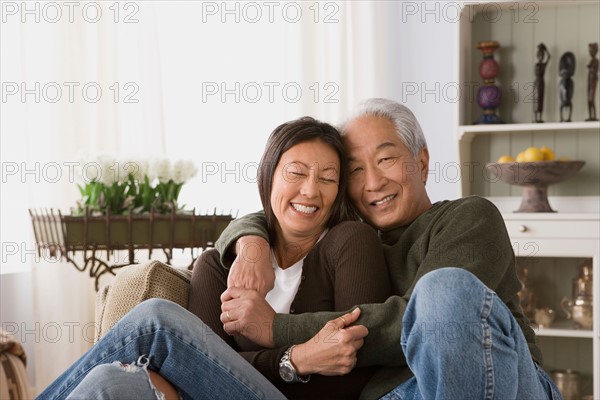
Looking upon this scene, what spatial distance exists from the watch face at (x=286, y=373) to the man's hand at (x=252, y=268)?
0.63 ft

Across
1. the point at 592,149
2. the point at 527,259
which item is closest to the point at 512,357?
the point at 527,259

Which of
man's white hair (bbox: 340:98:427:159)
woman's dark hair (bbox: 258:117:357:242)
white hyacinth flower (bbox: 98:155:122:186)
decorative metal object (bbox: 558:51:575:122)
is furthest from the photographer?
decorative metal object (bbox: 558:51:575:122)

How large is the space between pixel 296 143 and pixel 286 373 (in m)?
0.56

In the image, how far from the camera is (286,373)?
69.3 inches

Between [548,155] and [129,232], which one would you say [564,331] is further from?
[129,232]

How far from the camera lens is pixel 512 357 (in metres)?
1.52

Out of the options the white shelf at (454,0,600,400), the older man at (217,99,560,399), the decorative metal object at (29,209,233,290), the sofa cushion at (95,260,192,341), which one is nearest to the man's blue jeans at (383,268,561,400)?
the older man at (217,99,560,399)

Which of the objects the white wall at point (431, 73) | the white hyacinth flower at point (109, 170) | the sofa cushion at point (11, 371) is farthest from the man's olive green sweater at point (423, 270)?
the white wall at point (431, 73)

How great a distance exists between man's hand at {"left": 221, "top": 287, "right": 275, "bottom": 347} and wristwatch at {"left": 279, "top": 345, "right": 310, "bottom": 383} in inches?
2.5

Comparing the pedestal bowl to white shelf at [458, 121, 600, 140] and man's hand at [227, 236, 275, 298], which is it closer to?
white shelf at [458, 121, 600, 140]

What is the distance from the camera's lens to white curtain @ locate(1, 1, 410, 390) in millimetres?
3797

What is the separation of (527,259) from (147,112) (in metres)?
1.92

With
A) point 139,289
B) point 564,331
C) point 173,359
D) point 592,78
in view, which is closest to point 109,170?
point 139,289

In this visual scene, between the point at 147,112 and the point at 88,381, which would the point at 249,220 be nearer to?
the point at 88,381
